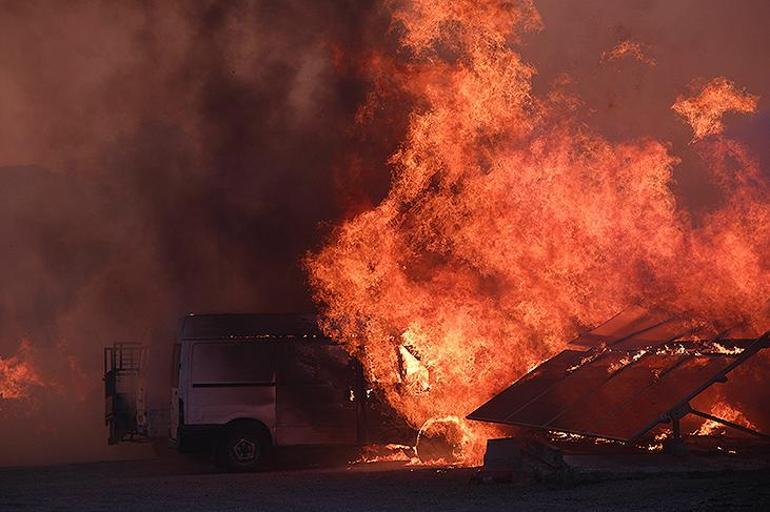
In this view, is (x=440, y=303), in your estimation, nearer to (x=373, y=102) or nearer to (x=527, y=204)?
(x=527, y=204)

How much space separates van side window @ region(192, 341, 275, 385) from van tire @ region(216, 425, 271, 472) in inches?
31.0

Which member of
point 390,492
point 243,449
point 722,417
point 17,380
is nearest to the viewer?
point 390,492

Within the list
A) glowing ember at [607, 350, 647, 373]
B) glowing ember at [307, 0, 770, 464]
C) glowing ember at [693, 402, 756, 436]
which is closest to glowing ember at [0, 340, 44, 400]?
glowing ember at [307, 0, 770, 464]

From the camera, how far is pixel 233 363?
1664 cm

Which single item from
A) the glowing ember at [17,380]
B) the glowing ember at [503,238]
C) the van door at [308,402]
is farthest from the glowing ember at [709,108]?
the glowing ember at [17,380]

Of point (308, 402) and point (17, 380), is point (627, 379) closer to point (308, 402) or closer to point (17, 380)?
point (308, 402)

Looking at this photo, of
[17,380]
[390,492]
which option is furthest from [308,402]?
[17,380]

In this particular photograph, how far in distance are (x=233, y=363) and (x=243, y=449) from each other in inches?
52.8

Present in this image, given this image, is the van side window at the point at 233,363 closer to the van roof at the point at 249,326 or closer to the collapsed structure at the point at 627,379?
the van roof at the point at 249,326

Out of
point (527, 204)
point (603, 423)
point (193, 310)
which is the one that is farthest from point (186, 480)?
point (193, 310)

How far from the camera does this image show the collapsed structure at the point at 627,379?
13.4 meters

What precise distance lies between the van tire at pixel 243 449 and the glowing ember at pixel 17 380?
10963 millimetres

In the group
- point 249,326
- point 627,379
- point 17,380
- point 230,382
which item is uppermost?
point 17,380

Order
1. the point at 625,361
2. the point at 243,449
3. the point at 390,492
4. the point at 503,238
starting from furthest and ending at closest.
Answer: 1. the point at 503,238
2. the point at 243,449
3. the point at 625,361
4. the point at 390,492
